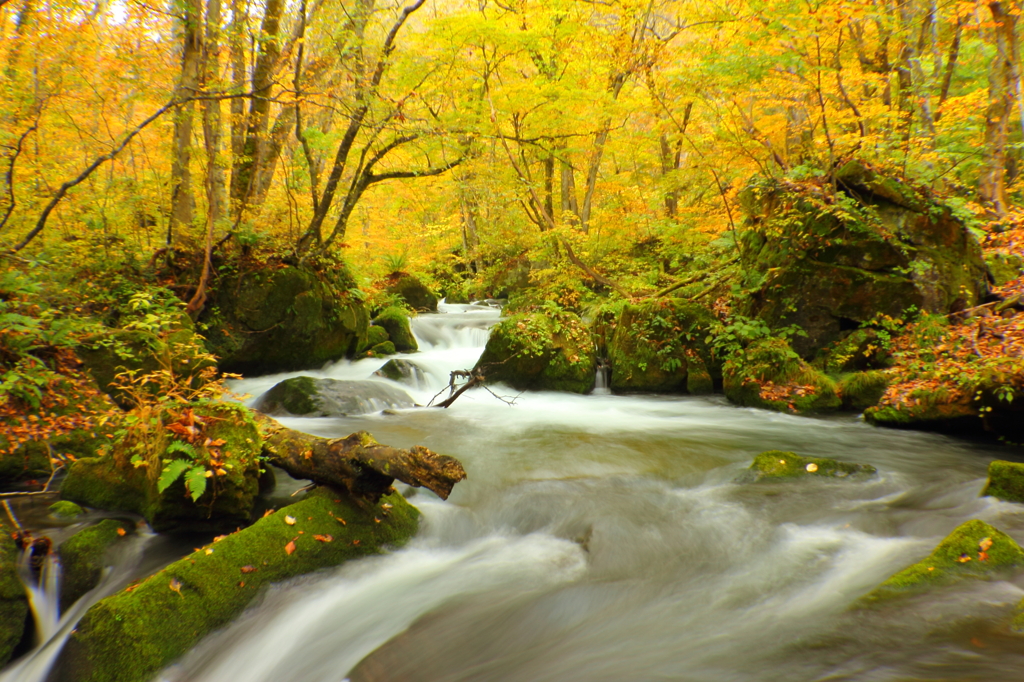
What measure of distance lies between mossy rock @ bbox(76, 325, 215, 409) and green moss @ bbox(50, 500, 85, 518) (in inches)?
73.2

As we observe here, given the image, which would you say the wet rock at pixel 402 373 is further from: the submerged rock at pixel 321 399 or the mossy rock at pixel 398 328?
the mossy rock at pixel 398 328

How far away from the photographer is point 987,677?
2.21 meters

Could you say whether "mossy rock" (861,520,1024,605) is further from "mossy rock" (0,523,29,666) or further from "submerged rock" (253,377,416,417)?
"submerged rock" (253,377,416,417)

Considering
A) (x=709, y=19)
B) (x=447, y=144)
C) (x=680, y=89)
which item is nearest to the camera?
(x=447, y=144)

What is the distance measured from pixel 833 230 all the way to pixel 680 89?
4545 mm

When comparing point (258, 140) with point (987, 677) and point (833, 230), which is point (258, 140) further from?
point (987, 677)

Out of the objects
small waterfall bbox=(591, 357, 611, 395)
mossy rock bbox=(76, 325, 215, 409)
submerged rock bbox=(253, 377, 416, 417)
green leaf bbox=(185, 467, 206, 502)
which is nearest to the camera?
green leaf bbox=(185, 467, 206, 502)

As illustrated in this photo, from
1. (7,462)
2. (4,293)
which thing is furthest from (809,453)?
(4,293)

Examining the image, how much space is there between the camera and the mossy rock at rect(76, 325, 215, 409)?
6.14 m

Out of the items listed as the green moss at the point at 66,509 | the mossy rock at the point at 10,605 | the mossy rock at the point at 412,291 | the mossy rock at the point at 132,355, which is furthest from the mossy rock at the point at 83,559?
the mossy rock at the point at 412,291

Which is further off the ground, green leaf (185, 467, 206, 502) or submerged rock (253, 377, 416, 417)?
green leaf (185, 467, 206, 502)

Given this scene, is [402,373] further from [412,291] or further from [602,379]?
[412,291]

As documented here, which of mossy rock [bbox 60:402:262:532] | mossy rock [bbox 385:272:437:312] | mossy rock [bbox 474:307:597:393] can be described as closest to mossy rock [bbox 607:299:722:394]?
mossy rock [bbox 474:307:597:393]

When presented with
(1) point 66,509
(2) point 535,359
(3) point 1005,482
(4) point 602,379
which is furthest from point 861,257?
(1) point 66,509
